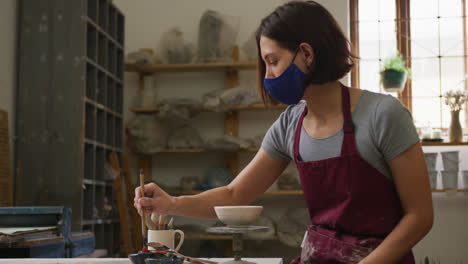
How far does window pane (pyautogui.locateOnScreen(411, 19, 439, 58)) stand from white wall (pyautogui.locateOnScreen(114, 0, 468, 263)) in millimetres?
641

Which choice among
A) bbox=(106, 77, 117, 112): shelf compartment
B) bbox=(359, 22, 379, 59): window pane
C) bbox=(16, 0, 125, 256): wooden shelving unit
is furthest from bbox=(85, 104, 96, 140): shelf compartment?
bbox=(359, 22, 379, 59): window pane

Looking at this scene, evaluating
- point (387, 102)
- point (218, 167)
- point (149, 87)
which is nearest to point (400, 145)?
point (387, 102)

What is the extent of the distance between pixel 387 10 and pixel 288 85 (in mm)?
3795

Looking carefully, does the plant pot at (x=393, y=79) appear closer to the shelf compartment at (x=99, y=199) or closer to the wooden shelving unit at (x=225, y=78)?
the wooden shelving unit at (x=225, y=78)

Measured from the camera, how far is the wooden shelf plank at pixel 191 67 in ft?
14.5

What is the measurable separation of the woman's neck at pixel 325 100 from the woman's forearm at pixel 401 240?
34 cm

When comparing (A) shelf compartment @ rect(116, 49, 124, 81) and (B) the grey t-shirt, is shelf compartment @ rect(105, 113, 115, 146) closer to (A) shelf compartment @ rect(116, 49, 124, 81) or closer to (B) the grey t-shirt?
(A) shelf compartment @ rect(116, 49, 124, 81)

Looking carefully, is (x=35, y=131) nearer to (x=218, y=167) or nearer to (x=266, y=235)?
(x=218, y=167)

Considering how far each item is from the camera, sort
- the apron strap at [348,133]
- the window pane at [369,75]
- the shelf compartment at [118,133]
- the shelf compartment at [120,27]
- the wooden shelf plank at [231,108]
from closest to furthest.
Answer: the apron strap at [348,133]
the wooden shelf plank at [231,108]
the shelf compartment at [118,133]
the shelf compartment at [120,27]
the window pane at [369,75]

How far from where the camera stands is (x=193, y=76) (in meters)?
4.81

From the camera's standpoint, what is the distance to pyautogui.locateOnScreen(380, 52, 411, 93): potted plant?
442 centimetres

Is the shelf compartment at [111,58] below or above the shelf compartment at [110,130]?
above

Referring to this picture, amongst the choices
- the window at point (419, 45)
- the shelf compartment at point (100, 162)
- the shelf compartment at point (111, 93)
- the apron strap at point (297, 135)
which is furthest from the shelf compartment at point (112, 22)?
the apron strap at point (297, 135)

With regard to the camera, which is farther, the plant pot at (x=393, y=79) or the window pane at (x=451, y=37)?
the window pane at (x=451, y=37)
